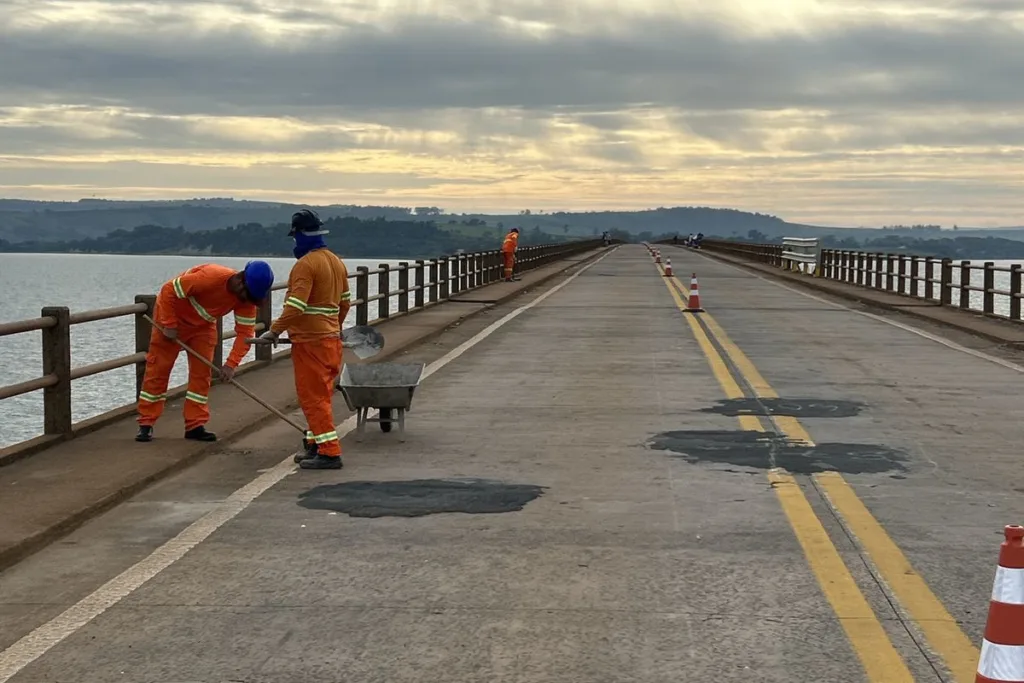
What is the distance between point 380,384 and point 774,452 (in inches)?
122

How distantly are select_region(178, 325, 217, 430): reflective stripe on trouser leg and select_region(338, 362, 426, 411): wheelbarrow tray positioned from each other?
1034 mm

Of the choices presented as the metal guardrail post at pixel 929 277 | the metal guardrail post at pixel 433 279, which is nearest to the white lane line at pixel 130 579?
the metal guardrail post at pixel 433 279

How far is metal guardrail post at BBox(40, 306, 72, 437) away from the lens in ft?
35.0

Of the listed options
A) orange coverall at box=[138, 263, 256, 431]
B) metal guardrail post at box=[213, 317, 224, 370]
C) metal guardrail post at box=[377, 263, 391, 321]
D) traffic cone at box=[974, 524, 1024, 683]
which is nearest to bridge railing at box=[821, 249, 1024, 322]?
metal guardrail post at box=[377, 263, 391, 321]

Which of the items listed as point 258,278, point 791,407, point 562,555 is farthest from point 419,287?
point 562,555

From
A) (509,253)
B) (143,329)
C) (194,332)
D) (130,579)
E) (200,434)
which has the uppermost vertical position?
(509,253)

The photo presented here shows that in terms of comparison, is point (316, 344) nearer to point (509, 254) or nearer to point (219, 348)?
point (219, 348)

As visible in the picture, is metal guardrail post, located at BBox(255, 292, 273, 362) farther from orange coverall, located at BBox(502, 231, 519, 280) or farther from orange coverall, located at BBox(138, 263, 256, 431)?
orange coverall, located at BBox(502, 231, 519, 280)

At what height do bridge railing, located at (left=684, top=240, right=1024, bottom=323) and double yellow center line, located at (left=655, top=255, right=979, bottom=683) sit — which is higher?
bridge railing, located at (left=684, top=240, right=1024, bottom=323)

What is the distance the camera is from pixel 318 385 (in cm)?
980

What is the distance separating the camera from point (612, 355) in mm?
18891

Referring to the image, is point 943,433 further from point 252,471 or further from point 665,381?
point 252,471

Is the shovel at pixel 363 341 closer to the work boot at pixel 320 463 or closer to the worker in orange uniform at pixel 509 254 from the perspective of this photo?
the work boot at pixel 320 463

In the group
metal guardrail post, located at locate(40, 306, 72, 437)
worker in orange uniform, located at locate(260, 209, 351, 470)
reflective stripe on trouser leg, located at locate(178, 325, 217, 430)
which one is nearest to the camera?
worker in orange uniform, located at locate(260, 209, 351, 470)
